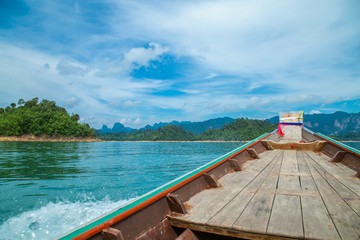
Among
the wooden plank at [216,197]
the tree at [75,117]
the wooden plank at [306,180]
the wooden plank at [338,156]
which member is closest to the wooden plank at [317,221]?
the wooden plank at [306,180]

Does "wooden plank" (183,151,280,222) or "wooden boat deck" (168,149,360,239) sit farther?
"wooden plank" (183,151,280,222)

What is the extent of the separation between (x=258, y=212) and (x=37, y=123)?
77.1 m

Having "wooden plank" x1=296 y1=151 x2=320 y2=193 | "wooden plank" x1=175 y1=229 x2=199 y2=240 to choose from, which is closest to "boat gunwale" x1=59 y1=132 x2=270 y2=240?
"wooden plank" x1=175 y1=229 x2=199 y2=240

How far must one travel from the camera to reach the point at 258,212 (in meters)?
2.06

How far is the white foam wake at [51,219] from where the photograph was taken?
14.0ft

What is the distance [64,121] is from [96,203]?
7569cm

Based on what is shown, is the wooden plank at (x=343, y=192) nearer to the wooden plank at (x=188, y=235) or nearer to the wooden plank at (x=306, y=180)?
the wooden plank at (x=306, y=180)

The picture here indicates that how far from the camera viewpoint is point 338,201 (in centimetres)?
239

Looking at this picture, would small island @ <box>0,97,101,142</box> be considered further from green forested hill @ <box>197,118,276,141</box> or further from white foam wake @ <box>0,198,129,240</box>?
white foam wake @ <box>0,198,129,240</box>

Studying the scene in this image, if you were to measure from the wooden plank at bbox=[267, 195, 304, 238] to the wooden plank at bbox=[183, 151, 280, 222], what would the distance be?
0.51 m

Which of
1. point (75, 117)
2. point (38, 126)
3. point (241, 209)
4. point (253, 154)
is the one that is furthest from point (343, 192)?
point (75, 117)

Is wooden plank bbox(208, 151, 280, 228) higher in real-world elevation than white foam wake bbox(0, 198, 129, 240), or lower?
higher

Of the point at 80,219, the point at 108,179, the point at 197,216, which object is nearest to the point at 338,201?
the point at 197,216

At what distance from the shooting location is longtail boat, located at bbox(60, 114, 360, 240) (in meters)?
1.66
